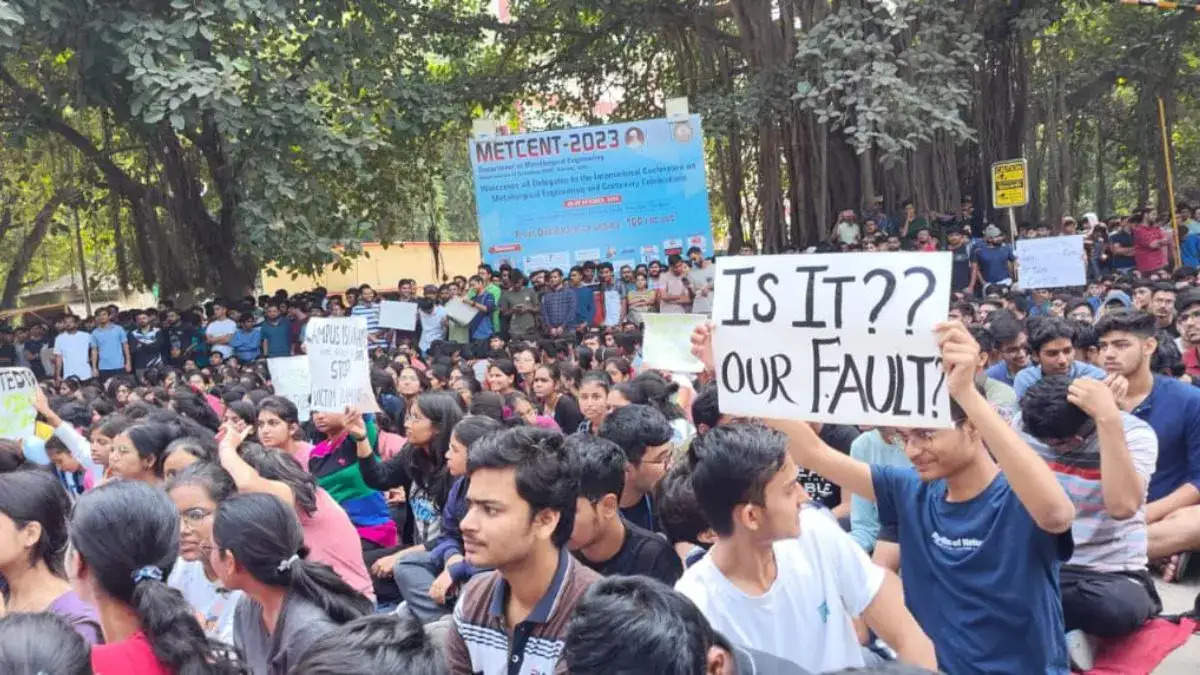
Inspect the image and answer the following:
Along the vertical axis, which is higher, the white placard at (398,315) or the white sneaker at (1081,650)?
the white placard at (398,315)

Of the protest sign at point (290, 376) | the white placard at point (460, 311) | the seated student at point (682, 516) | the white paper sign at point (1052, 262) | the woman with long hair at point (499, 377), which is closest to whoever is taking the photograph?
the seated student at point (682, 516)

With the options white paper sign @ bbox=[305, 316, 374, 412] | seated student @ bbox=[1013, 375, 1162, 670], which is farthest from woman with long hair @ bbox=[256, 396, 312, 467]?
seated student @ bbox=[1013, 375, 1162, 670]

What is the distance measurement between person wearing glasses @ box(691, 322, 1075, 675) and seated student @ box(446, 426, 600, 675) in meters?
0.87

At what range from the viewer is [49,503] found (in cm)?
310

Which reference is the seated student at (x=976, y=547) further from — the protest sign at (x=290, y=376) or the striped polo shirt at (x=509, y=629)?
the protest sign at (x=290, y=376)

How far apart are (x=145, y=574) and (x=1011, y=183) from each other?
10515 mm

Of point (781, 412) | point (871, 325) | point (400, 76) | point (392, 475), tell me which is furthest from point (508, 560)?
point (400, 76)

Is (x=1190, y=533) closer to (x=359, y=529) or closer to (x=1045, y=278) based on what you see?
(x=359, y=529)

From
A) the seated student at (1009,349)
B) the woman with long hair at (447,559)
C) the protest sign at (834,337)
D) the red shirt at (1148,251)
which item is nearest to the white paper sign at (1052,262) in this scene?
the red shirt at (1148,251)

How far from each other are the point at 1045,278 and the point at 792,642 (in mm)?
8194

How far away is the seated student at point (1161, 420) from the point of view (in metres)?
4.40

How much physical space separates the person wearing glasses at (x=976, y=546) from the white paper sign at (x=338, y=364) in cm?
324

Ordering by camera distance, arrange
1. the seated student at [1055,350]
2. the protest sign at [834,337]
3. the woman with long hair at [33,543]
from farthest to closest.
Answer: the seated student at [1055,350] → the woman with long hair at [33,543] → the protest sign at [834,337]

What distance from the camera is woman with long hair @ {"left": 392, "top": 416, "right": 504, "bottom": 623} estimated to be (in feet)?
12.9
